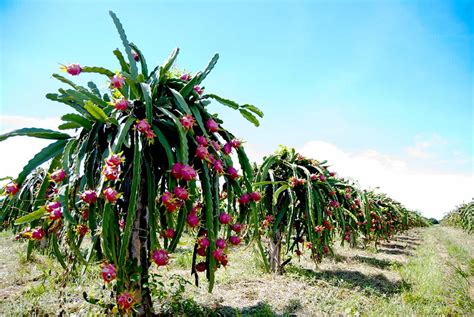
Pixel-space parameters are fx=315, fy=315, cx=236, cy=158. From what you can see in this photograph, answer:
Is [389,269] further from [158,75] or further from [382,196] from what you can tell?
[382,196]

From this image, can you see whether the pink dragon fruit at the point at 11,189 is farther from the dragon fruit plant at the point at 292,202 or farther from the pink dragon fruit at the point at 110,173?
the dragon fruit plant at the point at 292,202

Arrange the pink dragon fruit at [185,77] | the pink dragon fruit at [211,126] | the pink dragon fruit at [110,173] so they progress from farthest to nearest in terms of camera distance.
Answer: the pink dragon fruit at [185,77]
the pink dragon fruit at [211,126]
the pink dragon fruit at [110,173]

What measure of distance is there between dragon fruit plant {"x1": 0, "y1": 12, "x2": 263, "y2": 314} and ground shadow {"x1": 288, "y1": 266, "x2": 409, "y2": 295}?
334cm

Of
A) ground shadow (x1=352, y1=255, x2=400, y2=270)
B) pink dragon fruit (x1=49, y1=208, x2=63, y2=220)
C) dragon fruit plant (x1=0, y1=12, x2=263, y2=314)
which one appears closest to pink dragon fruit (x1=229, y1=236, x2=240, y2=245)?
dragon fruit plant (x1=0, y1=12, x2=263, y2=314)

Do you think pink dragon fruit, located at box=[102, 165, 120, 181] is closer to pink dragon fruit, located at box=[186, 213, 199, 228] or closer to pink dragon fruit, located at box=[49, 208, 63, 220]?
pink dragon fruit, located at box=[49, 208, 63, 220]

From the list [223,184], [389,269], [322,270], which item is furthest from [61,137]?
[389,269]

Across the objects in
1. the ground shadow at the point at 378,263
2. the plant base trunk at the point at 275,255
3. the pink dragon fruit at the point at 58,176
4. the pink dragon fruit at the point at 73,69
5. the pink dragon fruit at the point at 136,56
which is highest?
the pink dragon fruit at the point at 136,56

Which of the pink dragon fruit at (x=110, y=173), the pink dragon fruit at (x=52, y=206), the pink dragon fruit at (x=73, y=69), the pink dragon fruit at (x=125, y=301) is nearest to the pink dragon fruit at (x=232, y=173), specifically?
the pink dragon fruit at (x=110, y=173)

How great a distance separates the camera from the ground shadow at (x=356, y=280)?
5.23 metres

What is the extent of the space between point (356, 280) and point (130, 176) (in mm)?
4977

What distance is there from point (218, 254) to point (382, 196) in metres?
14.8

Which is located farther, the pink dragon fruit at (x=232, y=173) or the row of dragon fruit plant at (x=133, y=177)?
the pink dragon fruit at (x=232, y=173)

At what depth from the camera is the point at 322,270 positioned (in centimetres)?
639

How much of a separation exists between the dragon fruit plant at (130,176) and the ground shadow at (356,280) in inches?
131
